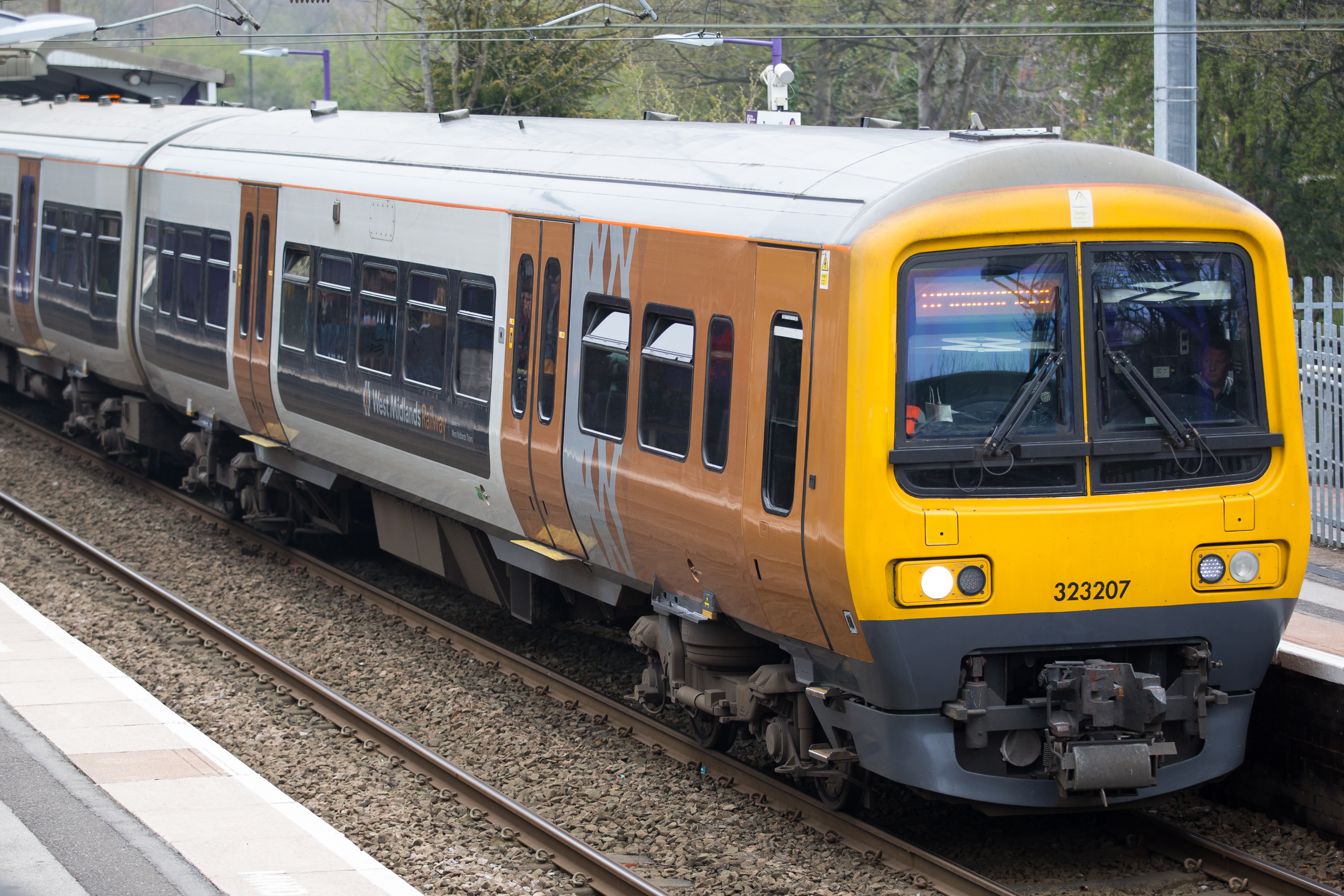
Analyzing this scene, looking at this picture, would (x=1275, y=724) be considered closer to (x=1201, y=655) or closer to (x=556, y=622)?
(x=1201, y=655)

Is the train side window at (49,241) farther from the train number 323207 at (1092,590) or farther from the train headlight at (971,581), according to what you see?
the train number 323207 at (1092,590)

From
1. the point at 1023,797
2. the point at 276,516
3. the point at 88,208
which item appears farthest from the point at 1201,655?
the point at 88,208

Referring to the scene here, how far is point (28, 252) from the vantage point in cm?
1900

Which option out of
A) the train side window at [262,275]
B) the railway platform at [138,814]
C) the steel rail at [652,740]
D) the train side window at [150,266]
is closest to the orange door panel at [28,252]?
the train side window at [150,266]

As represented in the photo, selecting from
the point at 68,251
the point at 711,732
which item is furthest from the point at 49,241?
the point at 711,732

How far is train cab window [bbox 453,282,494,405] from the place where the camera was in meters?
9.76

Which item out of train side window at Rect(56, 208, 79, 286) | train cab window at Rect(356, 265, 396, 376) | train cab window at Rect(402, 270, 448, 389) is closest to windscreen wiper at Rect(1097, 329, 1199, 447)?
train cab window at Rect(402, 270, 448, 389)

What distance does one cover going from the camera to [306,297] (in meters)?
12.3

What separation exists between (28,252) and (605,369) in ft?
41.9

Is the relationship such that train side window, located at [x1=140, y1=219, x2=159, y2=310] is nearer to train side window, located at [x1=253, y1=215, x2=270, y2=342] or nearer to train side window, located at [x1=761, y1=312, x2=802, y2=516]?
train side window, located at [x1=253, y1=215, x2=270, y2=342]

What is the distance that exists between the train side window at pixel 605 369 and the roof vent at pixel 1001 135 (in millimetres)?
1967

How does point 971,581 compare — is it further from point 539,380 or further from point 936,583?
point 539,380

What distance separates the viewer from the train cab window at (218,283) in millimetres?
13742

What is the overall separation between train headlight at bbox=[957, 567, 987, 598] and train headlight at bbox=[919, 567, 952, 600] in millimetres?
42
